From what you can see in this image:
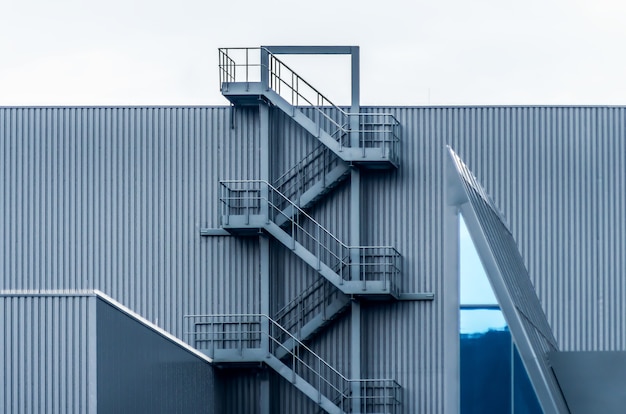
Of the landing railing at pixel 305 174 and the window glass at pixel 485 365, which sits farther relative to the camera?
the landing railing at pixel 305 174

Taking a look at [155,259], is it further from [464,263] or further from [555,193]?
[464,263]

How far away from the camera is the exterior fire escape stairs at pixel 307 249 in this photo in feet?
162

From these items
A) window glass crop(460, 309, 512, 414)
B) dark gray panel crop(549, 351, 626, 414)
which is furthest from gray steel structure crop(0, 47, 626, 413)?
window glass crop(460, 309, 512, 414)

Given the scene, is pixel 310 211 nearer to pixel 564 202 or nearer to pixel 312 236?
pixel 312 236

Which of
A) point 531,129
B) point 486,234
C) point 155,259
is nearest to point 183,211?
point 155,259

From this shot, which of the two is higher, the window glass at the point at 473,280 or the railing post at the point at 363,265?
the railing post at the point at 363,265

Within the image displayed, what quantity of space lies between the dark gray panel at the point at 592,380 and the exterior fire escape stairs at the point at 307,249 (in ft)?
49.2

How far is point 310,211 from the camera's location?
50.7 m

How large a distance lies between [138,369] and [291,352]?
784 inches

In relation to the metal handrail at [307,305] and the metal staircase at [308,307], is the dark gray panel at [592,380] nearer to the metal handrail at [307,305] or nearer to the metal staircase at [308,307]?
the metal staircase at [308,307]

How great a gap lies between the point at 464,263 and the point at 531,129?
2695 cm
